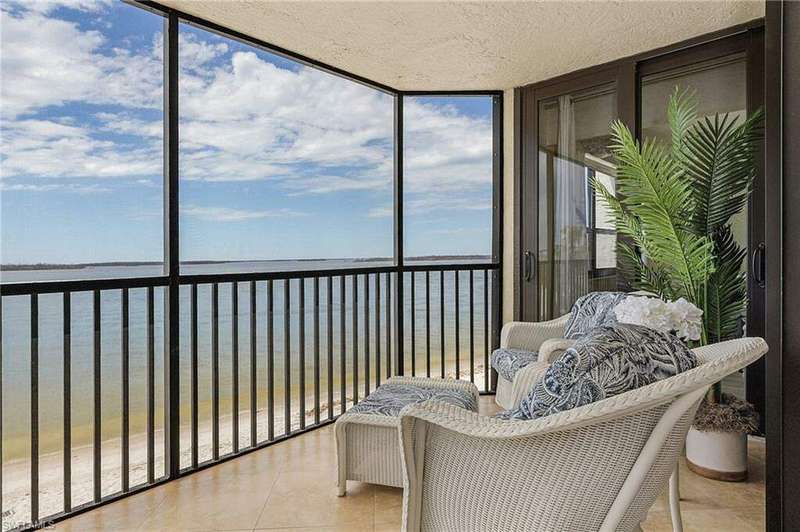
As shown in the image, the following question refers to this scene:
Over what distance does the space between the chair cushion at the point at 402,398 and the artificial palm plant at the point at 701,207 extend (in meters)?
1.27

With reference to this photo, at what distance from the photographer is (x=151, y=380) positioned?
8.05ft

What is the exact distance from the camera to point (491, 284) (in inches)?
158

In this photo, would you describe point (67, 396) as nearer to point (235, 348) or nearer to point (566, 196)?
point (235, 348)

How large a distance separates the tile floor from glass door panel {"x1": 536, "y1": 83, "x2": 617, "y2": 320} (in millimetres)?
1421

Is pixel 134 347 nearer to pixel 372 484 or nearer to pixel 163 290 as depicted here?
pixel 163 290

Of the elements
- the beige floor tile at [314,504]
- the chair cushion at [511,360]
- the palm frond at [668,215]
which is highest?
the palm frond at [668,215]

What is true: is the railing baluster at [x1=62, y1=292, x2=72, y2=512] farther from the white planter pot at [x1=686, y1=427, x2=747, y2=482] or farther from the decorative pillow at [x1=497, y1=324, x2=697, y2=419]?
the white planter pot at [x1=686, y1=427, x2=747, y2=482]

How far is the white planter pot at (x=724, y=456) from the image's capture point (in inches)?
95.1

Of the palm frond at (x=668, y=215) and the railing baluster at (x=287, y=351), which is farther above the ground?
the palm frond at (x=668, y=215)

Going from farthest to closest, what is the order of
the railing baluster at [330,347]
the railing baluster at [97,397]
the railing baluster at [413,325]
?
1. the railing baluster at [413,325]
2. the railing baluster at [330,347]
3. the railing baluster at [97,397]

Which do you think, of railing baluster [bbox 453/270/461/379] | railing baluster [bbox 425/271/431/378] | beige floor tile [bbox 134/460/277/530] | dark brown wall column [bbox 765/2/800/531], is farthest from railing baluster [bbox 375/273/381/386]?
dark brown wall column [bbox 765/2/800/531]

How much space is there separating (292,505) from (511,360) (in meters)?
1.45

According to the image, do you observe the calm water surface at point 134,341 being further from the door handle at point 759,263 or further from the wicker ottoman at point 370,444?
the door handle at point 759,263

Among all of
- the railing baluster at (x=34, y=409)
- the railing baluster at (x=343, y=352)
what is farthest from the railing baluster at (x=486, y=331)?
the railing baluster at (x=34, y=409)
